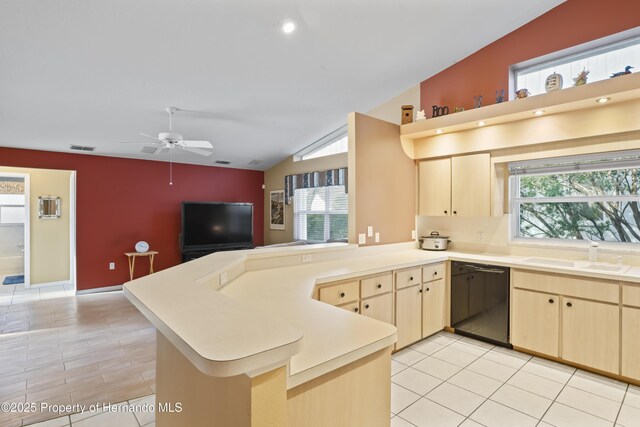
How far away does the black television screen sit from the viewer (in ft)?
21.2

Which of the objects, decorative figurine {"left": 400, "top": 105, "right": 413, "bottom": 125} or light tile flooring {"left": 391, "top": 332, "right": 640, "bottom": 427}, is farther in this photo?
decorative figurine {"left": 400, "top": 105, "right": 413, "bottom": 125}

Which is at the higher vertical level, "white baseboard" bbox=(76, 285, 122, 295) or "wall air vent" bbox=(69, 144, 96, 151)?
"wall air vent" bbox=(69, 144, 96, 151)

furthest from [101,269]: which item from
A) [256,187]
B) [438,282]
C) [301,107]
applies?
[438,282]

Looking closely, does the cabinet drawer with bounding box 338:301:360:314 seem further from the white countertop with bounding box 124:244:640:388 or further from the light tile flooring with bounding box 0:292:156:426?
the light tile flooring with bounding box 0:292:156:426

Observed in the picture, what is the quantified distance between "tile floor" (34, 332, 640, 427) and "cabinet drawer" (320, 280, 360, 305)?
762 millimetres

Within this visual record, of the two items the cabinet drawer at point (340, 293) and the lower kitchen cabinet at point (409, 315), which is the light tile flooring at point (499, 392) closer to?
the lower kitchen cabinet at point (409, 315)

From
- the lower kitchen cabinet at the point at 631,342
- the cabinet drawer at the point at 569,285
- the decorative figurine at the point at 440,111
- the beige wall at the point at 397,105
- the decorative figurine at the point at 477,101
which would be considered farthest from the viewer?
the beige wall at the point at 397,105

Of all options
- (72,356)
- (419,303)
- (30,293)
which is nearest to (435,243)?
(419,303)

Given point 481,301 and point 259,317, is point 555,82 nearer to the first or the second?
point 481,301

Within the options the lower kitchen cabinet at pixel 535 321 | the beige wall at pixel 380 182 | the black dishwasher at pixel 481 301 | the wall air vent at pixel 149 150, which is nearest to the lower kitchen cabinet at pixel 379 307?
the beige wall at pixel 380 182

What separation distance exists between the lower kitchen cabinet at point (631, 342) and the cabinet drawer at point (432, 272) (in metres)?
1.44

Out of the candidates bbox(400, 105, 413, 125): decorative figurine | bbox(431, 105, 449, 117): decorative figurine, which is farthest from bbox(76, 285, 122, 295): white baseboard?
bbox(431, 105, 449, 117): decorative figurine

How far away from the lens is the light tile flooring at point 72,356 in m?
2.52

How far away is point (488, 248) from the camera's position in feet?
12.7
